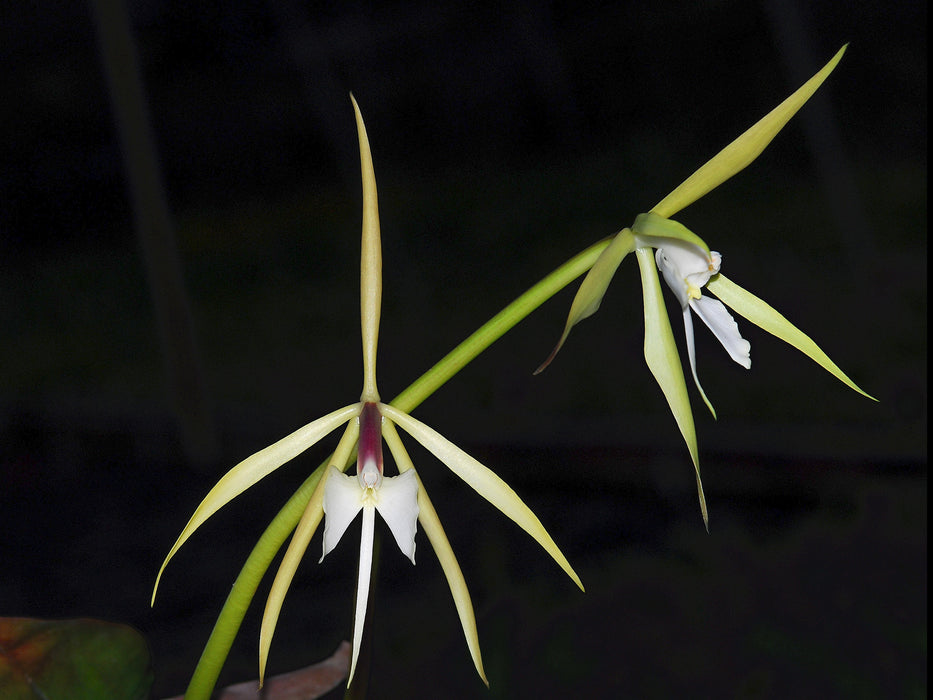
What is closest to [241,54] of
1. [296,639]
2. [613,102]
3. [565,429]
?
[613,102]

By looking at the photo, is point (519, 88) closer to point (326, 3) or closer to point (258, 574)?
point (326, 3)

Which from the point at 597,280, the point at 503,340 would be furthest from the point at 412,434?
the point at 503,340

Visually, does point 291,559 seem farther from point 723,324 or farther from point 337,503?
point 723,324

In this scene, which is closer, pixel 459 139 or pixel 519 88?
pixel 519 88

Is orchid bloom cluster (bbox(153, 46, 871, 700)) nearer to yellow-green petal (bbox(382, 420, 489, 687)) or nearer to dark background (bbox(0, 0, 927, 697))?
yellow-green petal (bbox(382, 420, 489, 687))

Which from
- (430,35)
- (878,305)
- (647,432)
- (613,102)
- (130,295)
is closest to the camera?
(647,432)

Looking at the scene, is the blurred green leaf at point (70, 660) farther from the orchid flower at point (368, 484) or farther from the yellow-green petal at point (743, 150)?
the yellow-green petal at point (743, 150)

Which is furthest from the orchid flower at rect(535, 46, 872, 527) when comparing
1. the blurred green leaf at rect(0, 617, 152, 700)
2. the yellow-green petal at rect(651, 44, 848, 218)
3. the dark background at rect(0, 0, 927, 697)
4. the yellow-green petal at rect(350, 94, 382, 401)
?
the dark background at rect(0, 0, 927, 697)
